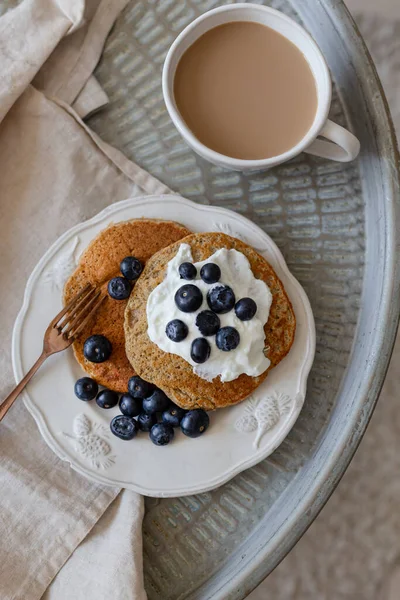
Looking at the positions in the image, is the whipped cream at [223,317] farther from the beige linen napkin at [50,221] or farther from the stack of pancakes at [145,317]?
the beige linen napkin at [50,221]

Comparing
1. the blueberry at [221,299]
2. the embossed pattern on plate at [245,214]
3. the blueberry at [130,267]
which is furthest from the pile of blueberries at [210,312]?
the embossed pattern on plate at [245,214]

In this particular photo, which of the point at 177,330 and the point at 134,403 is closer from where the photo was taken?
the point at 177,330

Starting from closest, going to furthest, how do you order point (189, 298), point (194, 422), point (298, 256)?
point (189, 298)
point (194, 422)
point (298, 256)

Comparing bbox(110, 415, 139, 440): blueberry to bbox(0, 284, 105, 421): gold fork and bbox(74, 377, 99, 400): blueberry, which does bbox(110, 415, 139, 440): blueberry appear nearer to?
bbox(74, 377, 99, 400): blueberry

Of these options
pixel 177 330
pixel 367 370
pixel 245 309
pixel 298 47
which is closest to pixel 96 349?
pixel 177 330

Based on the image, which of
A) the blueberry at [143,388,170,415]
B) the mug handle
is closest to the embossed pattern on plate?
the mug handle

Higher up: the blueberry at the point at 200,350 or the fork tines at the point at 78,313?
the blueberry at the point at 200,350

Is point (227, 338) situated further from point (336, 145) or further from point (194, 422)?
point (336, 145)
